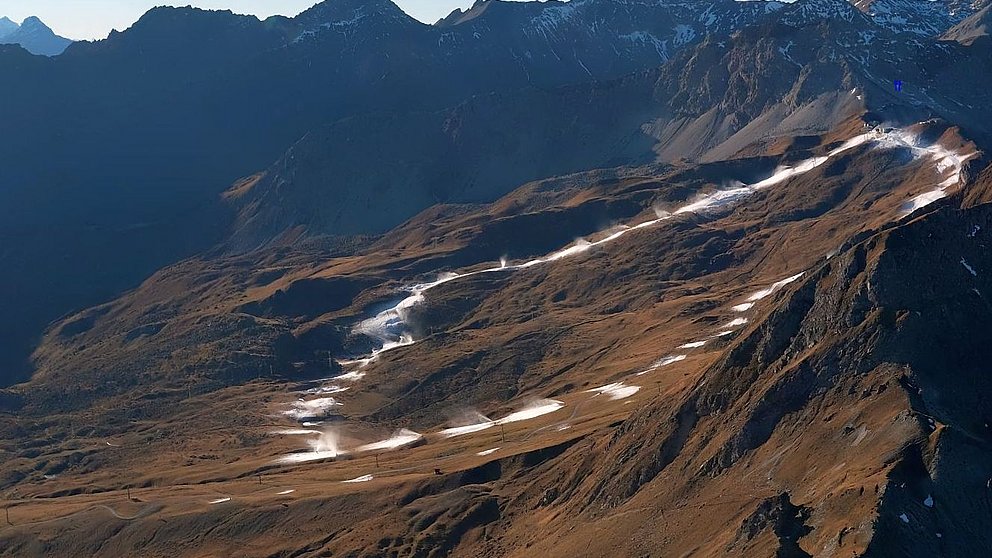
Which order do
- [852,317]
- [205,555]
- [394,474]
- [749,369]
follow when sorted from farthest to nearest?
1. [394,474]
2. [205,555]
3. [749,369]
4. [852,317]

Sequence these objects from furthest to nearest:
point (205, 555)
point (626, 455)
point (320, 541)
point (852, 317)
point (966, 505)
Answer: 1. point (205, 555)
2. point (320, 541)
3. point (626, 455)
4. point (852, 317)
5. point (966, 505)

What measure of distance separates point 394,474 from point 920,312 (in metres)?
100

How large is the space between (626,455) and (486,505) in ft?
85.9

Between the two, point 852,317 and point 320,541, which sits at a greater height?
point 852,317

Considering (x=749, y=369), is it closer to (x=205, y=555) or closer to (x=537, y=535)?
(x=537, y=535)

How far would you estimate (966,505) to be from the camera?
3078 inches

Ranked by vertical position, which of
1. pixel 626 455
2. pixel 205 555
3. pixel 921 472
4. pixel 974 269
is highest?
pixel 974 269

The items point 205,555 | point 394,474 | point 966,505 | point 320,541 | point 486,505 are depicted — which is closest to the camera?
point 966,505

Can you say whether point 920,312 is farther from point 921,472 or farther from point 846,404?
point 921,472

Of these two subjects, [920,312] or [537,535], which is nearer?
[920,312]

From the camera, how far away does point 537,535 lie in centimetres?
12144

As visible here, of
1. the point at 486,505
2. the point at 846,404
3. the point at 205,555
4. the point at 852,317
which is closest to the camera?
the point at 846,404

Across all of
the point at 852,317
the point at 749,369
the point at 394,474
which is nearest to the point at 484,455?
the point at 394,474

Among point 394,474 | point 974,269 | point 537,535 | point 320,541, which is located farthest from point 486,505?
A: point 974,269
